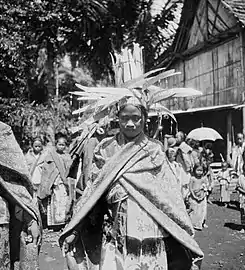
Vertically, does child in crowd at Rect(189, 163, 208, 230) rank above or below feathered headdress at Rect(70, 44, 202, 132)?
below

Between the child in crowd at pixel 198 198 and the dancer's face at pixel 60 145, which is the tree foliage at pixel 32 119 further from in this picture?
the child in crowd at pixel 198 198

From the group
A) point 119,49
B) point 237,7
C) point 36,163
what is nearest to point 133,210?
point 36,163

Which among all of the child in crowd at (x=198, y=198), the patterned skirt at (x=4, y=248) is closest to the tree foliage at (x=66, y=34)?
the child in crowd at (x=198, y=198)

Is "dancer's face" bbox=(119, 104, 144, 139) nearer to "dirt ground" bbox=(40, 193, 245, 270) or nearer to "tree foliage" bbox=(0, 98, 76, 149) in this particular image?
"dirt ground" bbox=(40, 193, 245, 270)

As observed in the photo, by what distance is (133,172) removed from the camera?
11.6ft

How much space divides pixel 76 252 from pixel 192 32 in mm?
17440

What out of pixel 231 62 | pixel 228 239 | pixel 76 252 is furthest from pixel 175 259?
pixel 231 62

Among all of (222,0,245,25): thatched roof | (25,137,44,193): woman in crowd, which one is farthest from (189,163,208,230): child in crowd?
(222,0,245,25): thatched roof

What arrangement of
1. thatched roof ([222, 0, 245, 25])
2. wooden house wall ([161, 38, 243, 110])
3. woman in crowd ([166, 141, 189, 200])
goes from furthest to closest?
wooden house wall ([161, 38, 243, 110]) → thatched roof ([222, 0, 245, 25]) → woman in crowd ([166, 141, 189, 200])

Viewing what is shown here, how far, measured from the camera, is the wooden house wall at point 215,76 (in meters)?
16.8

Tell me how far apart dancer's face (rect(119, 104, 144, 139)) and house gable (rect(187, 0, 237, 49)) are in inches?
532

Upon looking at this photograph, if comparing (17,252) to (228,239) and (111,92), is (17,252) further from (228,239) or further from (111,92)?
(228,239)

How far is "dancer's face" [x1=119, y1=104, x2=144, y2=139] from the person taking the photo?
354 cm

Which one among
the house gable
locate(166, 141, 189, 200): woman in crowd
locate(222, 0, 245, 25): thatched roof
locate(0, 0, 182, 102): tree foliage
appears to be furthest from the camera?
the house gable
